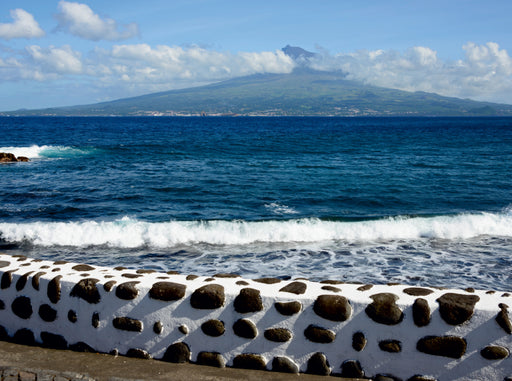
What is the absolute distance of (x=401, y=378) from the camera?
448 cm

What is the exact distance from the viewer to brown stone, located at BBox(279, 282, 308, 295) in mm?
4789

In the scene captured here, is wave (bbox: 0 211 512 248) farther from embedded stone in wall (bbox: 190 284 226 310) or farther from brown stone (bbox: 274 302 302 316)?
brown stone (bbox: 274 302 302 316)

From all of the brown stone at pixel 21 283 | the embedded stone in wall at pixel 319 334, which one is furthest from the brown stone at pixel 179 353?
the brown stone at pixel 21 283

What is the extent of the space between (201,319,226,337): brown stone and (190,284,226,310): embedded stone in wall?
18 centimetres

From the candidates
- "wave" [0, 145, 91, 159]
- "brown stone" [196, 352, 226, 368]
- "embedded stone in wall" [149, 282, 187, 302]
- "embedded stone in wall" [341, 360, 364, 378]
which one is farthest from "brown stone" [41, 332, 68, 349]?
"wave" [0, 145, 91, 159]

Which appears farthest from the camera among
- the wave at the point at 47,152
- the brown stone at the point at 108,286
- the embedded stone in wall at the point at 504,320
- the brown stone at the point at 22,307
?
the wave at the point at 47,152

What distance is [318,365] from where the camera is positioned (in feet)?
15.3

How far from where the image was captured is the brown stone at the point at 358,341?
4520 millimetres

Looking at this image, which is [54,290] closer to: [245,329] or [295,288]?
[245,329]

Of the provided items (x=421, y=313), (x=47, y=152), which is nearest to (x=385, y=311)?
(x=421, y=313)

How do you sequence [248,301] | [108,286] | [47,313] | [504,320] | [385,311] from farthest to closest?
[47,313] → [108,286] → [248,301] → [385,311] → [504,320]

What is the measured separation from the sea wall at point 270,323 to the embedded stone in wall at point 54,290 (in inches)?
0.5

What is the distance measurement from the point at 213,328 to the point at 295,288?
3.52ft

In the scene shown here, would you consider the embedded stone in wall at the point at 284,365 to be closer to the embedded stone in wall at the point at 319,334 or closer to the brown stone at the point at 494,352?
the embedded stone in wall at the point at 319,334
